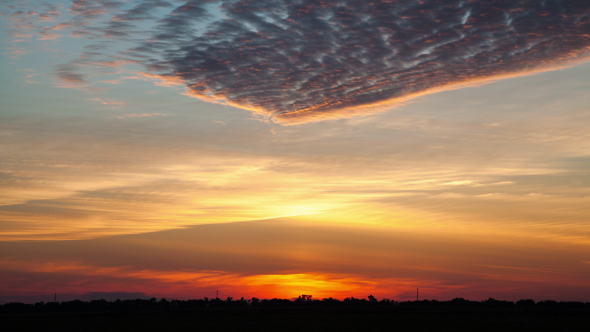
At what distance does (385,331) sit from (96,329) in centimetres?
3434

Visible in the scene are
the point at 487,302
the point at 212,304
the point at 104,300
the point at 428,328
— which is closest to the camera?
the point at 428,328

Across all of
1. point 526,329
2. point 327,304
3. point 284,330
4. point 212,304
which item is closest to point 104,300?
point 212,304

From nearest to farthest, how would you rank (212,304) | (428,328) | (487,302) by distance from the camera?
1. (428,328)
2. (487,302)
3. (212,304)

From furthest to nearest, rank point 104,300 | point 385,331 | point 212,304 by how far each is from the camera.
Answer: point 212,304 → point 104,300 → point 385,331

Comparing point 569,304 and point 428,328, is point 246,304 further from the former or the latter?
point 428,328

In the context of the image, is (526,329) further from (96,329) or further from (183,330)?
(96,329)

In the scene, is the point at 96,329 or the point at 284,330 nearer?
the point at 284,330

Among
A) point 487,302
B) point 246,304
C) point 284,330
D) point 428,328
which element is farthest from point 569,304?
point 284,330

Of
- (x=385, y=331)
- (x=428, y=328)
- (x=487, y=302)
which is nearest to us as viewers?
(x=385, y=331)

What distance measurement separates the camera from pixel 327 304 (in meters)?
169

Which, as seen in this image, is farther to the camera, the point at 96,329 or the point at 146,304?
the point at 146,304

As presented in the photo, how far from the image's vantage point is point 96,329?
59.9 metres

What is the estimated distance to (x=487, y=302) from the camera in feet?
527

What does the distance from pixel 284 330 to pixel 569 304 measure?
144 meters
